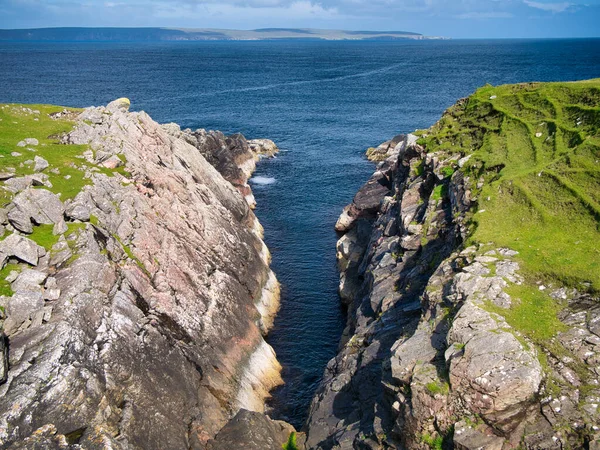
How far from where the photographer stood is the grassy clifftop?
947 inches

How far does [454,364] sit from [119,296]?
729 inches

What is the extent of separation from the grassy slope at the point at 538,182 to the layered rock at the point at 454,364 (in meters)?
0.75

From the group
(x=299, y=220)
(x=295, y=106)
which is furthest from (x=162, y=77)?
(x=299, y=220)

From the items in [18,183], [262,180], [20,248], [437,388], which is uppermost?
[18,183]

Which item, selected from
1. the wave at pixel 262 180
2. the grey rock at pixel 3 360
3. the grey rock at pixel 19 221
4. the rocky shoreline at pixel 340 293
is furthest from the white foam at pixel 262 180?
the grey rock at pixel 3 360

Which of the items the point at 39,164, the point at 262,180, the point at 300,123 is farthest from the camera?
the point at 300,123

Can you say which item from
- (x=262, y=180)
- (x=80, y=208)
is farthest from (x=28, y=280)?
(x=262, y=180)

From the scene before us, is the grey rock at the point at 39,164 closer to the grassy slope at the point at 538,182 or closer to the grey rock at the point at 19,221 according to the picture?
the grey rock at the point at 19,221

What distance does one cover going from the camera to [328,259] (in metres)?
52.6

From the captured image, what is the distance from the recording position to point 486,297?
21.8 meters

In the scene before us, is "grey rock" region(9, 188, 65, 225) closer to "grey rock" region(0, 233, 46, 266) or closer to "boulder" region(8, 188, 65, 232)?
"boulder" region(8, 188, 65, 232)

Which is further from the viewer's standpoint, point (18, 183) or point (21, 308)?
point (18, 183)

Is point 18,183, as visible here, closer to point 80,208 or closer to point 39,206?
point 39,206

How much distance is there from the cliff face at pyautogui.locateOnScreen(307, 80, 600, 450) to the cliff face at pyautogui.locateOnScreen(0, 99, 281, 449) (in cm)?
765
